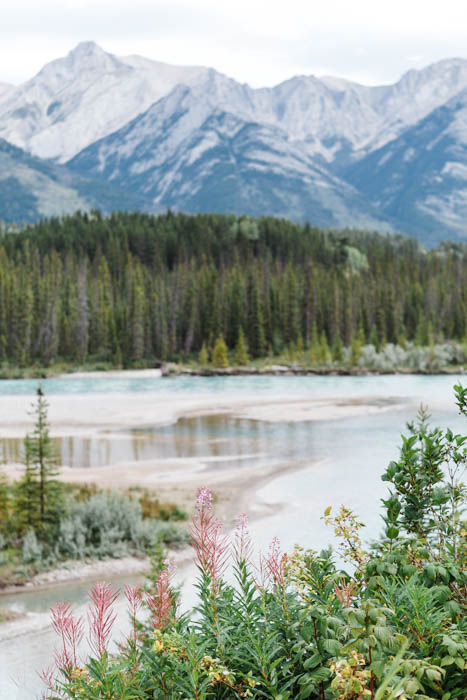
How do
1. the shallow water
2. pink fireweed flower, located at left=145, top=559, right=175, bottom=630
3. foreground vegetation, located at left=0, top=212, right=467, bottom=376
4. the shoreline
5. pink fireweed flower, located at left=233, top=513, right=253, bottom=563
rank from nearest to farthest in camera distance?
1. pink fireweed flower, located at left=145, top=559, right=175, bottom=630
2. pink fireweed flower, located at left=233, top=513, right=253, bottom=563
3. the shallow water
4. the shoreline
5. foreground vegetation, located at left=0, top=212, right=467, bottom=376

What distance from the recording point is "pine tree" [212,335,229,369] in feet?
296

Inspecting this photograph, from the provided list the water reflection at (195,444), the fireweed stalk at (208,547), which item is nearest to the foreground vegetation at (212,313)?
the water reflection at (195,444)

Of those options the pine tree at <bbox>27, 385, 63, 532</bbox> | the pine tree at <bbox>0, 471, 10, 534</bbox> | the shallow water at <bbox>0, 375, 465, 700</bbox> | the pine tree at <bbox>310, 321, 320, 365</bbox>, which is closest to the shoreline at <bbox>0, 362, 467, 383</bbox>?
the pine tree at <bbox>310, 321, 320, 365</bbox>

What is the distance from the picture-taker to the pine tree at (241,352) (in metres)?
92.9

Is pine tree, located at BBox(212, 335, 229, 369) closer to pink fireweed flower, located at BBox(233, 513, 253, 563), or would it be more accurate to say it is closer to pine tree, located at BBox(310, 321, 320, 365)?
pine tree, located at BBox(310, 321, 320, 365)

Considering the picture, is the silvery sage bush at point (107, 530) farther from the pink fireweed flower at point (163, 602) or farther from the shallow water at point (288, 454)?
the pink fireweed flower at point (163, 602)

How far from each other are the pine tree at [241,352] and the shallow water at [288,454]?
2765cm

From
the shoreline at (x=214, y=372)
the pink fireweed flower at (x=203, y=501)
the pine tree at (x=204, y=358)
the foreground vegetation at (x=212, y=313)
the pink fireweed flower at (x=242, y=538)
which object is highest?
the foreground vegetation at (x=212, y=313)

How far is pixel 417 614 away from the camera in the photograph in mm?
3518

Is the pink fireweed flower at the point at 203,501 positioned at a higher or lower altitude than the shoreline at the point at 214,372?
higher

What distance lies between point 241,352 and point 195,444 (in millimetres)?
59801

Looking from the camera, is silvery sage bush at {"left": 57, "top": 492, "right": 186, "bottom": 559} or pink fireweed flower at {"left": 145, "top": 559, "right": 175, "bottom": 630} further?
silvery sage bush at {"left": 57, "top": 492, "right": 186, "bottom": 559}

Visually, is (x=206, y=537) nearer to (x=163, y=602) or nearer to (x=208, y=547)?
(x=208, y=547)

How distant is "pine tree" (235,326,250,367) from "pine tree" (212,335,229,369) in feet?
6.71
